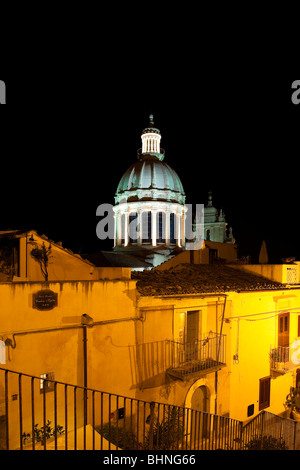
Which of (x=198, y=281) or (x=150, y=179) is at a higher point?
(x=150, y=179)

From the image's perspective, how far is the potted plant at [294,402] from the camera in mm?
15008

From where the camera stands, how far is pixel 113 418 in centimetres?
950

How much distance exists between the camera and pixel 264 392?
14250 millimetres

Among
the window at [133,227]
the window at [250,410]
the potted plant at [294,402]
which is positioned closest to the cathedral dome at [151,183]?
the window at [133,227]

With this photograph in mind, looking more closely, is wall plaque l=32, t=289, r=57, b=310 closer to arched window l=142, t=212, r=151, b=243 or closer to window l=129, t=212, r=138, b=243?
arched window l=142, t=212, r=151, b=243

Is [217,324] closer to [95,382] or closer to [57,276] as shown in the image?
[95,382]

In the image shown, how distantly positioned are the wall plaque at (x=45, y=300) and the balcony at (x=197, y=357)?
3956mm

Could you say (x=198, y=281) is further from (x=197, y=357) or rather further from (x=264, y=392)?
(x=264, y=392)

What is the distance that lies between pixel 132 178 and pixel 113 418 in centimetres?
2893

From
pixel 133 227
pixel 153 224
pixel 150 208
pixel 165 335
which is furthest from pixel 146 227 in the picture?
pixel 165 335

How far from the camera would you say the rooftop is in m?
11.1

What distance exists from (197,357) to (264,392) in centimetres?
482

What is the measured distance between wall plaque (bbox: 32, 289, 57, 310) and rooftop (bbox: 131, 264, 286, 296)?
110 inches

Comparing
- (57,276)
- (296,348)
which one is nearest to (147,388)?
(57,276)
